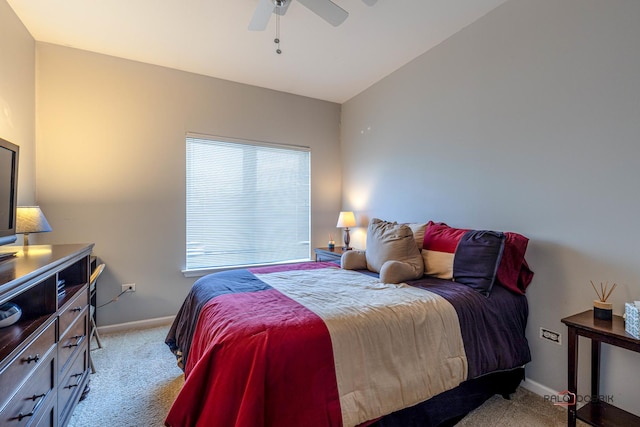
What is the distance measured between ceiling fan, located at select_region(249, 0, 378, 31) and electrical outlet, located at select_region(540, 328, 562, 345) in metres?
2.51

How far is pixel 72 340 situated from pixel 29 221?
91 centimetres

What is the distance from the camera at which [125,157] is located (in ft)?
9.80

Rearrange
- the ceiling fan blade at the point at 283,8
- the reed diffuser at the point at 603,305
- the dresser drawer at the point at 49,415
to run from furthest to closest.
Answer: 1. the ceiling fan blade at the point at 283,8
2. the reed diffuser at the point at 603,305
3. the dresser drawer at the point at 49,415

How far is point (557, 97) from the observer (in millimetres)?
1909

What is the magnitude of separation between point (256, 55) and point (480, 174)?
2401 millimetres

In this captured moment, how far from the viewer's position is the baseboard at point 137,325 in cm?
291

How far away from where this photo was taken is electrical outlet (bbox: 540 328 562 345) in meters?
1.89

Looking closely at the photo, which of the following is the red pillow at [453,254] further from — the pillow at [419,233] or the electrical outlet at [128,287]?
the electrical outlet at [128,287]

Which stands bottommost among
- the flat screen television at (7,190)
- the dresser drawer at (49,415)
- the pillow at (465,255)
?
the dresser drawer at (49,415)

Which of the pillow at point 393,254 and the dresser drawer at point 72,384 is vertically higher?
the pillow at point 393,254

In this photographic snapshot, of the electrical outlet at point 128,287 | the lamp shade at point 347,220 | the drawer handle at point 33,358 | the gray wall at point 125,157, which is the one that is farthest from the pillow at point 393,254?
the electrical outlet at point 128,287

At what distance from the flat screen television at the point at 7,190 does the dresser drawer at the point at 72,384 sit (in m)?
0.79

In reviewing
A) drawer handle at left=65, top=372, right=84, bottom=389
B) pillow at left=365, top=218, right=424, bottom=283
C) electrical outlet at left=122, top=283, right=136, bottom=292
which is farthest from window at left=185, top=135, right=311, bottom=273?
pillow at left=365, top=218, right=424, bottom=283

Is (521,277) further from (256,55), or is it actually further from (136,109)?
(136,109)
